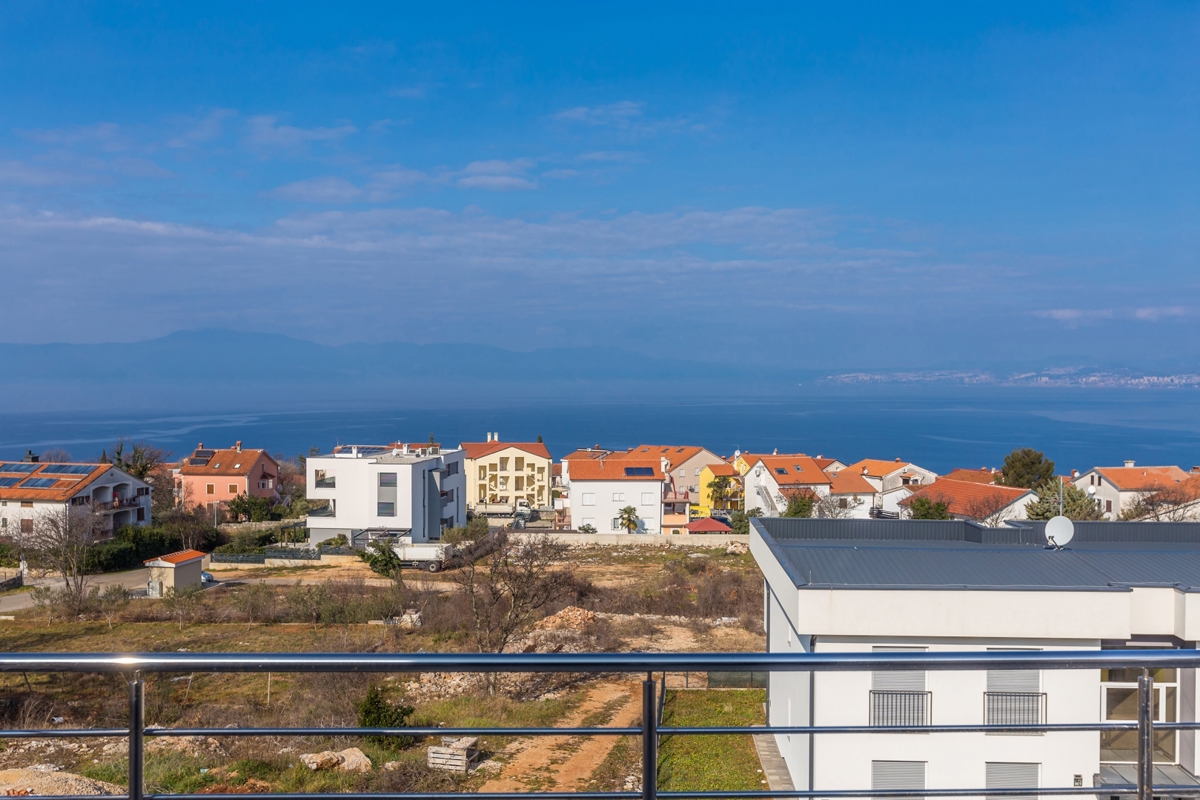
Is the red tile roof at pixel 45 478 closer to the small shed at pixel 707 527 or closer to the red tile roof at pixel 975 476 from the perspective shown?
the small shed at pixel 707 527

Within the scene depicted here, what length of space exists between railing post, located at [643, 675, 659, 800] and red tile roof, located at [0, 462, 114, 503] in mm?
32191

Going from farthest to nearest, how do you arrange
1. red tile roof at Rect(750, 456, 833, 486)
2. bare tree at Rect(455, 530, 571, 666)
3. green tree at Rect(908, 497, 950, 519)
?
red tile roof at Rect(750, 456, 833, 486) < green tree at Rect(908, 497, 950, 519) < bare tree at Rect(455, 530, 571, 666)

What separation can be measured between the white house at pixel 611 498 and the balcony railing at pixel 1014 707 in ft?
107

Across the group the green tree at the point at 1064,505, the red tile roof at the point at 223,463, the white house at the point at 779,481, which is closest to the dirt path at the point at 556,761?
the green tree at the point at 1064,505

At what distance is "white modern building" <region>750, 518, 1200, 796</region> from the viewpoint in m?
7.40

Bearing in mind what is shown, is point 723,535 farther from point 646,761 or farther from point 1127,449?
point 1127,449

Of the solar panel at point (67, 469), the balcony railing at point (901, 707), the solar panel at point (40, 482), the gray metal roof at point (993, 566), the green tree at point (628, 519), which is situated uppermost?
the gray metal roof at point (993, 566)

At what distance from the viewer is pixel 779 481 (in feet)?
137

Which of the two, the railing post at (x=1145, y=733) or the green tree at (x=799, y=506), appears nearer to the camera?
the railing post at (x=1145, y=733)

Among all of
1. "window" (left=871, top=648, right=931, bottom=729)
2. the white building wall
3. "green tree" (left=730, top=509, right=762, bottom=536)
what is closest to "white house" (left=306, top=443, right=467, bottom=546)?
the white building wall

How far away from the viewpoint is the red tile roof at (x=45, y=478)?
1124 inches

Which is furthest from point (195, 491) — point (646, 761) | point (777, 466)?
point (646, 761)

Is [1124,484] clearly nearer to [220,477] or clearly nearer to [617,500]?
[617,500]

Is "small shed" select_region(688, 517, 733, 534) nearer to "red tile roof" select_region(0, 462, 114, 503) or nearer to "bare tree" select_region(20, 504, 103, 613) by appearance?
"bare tree" select_region(20, 504, 103, 613)
